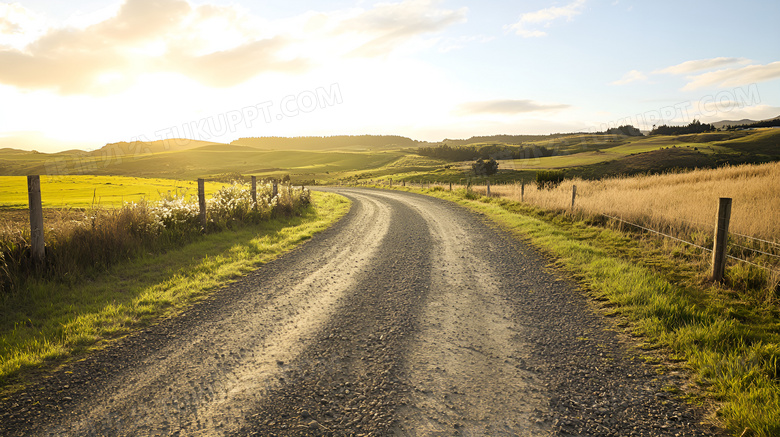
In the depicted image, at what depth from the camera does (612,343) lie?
4820mm

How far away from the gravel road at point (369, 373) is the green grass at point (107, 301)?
1.58 ft

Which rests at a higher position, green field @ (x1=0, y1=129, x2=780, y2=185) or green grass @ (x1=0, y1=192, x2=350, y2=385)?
green field @ (x1=0, y1=129, x2=780, y2=185)

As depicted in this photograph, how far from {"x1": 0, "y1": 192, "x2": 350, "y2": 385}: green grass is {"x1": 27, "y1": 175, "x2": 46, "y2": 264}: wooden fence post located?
0.82m

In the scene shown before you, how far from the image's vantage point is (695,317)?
209 inches

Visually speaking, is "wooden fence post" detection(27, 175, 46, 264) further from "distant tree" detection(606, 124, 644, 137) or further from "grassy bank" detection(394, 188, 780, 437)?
"distant tree" detection(606, 124, 644, 137)

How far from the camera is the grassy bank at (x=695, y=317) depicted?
344 cm

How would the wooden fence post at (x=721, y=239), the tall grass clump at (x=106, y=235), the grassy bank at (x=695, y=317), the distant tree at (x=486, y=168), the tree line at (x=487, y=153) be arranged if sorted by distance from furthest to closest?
the tree line at (x=487, y=153), the distant tree at (x=486, y=168), the tall grass clump at (x=106, y=235), the wooden fence post at (x=721, y=239), the grassy bank at (x=695, y=317)

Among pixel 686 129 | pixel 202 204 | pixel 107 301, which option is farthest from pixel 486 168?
pixel 686 129

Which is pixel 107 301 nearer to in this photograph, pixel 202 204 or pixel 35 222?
pixel 35 222

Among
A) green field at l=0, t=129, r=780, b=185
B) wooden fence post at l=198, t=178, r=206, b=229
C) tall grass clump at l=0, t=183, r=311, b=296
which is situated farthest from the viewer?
green field at l=0, t=129, r=780, b=185

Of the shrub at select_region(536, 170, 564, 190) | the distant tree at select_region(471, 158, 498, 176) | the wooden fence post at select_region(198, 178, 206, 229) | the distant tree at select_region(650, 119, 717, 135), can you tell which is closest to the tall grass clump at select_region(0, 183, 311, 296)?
the wooden fence post at select_region(198, 178, 206, 229)

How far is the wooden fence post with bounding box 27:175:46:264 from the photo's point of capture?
282 inches

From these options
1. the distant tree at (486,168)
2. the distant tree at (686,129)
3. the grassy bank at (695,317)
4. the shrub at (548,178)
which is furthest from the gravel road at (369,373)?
the distant tree at (686,129)

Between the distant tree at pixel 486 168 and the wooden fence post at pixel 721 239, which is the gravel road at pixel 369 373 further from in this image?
the distant tree at pixel 486 168
